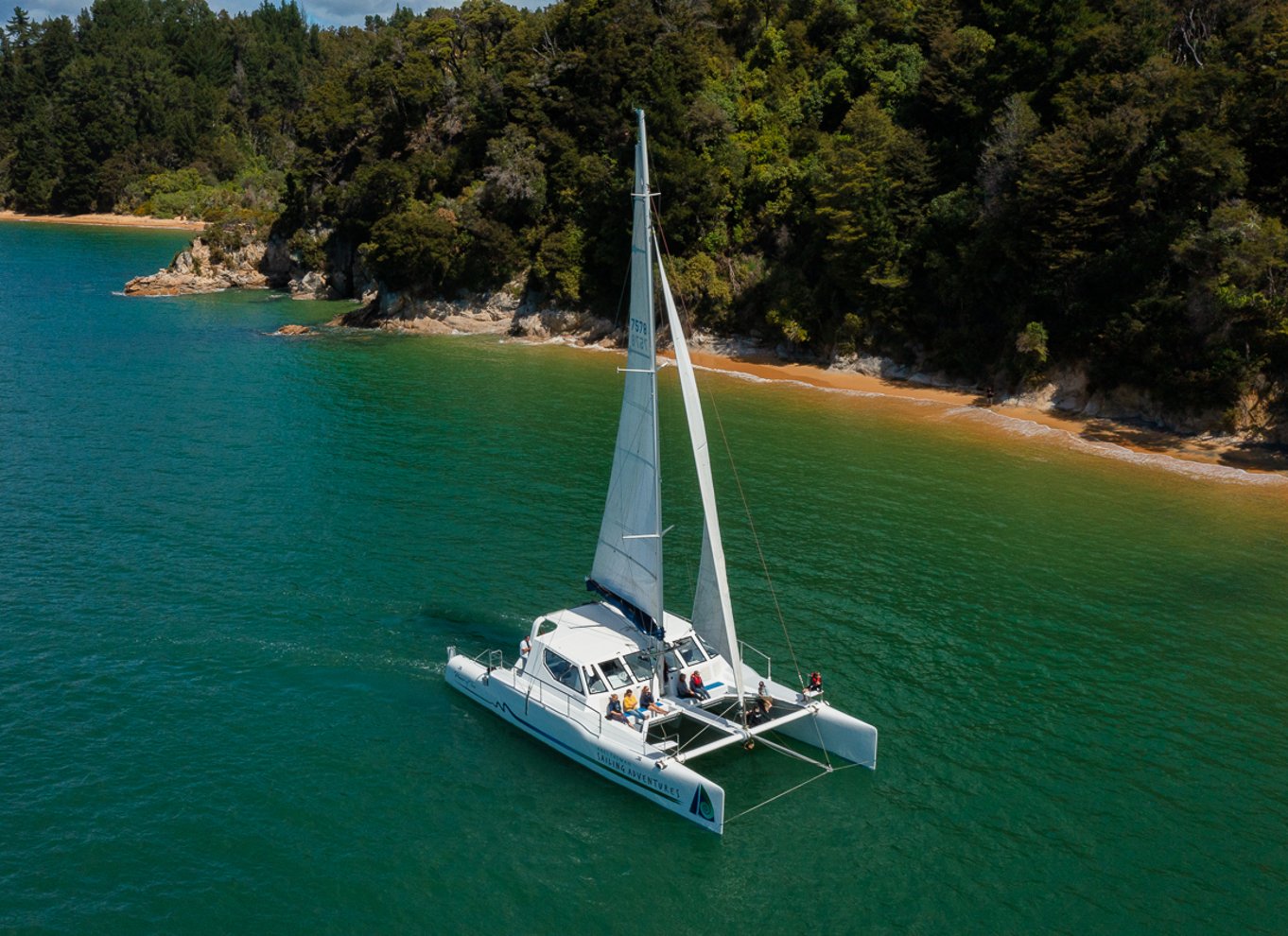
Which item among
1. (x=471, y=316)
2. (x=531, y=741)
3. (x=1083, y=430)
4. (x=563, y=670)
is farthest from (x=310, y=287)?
(x=531, y=741)

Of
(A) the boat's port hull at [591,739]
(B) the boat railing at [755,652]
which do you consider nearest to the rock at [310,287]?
(A) the boat's port hull at [591,739]

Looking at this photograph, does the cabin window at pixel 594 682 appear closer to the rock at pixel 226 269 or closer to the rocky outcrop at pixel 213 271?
the rocky outcrop at pixel 213 271

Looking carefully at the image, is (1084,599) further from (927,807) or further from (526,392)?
(526,392)

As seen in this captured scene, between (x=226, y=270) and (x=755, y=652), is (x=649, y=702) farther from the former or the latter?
(x=226, y=270)

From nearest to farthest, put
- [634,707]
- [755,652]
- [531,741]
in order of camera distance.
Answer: [634,707] < [531,741] < [755,652]

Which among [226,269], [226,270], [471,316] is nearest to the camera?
[471,316]

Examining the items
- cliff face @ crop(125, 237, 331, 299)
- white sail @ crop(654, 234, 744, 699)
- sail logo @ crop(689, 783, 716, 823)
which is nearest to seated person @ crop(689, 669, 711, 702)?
white sail @ crop(654, 234, 744, 699)
